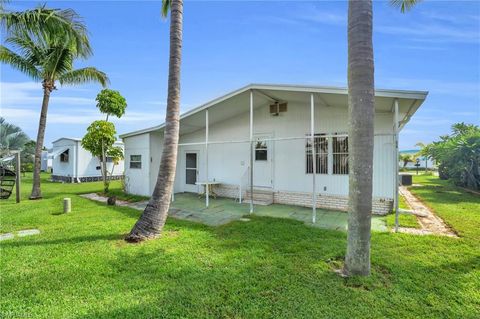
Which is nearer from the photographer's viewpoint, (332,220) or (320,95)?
(332,220)

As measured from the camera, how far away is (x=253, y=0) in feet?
27.0

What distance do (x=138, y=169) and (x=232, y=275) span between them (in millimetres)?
10148

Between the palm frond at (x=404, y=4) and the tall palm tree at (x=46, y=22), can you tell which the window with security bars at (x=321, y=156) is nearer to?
the palm frond at (x=404, y=4)

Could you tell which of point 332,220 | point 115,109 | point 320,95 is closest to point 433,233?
point 332,220

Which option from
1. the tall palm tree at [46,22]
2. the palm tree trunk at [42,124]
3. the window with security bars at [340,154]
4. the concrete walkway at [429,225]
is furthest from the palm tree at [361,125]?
the palm tree trunk at [42,124]

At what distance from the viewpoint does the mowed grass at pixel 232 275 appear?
3059mm

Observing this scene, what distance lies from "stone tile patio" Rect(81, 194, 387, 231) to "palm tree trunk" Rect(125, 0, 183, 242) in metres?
1.83

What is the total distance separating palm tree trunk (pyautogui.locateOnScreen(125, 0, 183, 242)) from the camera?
18.9ft

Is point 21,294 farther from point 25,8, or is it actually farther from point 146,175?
point 25,8

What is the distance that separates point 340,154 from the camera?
29.7ft

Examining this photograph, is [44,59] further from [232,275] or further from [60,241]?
[232,275]

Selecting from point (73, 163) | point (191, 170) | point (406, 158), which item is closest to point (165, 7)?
point (191, 170)

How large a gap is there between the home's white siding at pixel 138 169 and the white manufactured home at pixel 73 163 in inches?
250

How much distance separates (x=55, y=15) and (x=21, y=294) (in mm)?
10706
